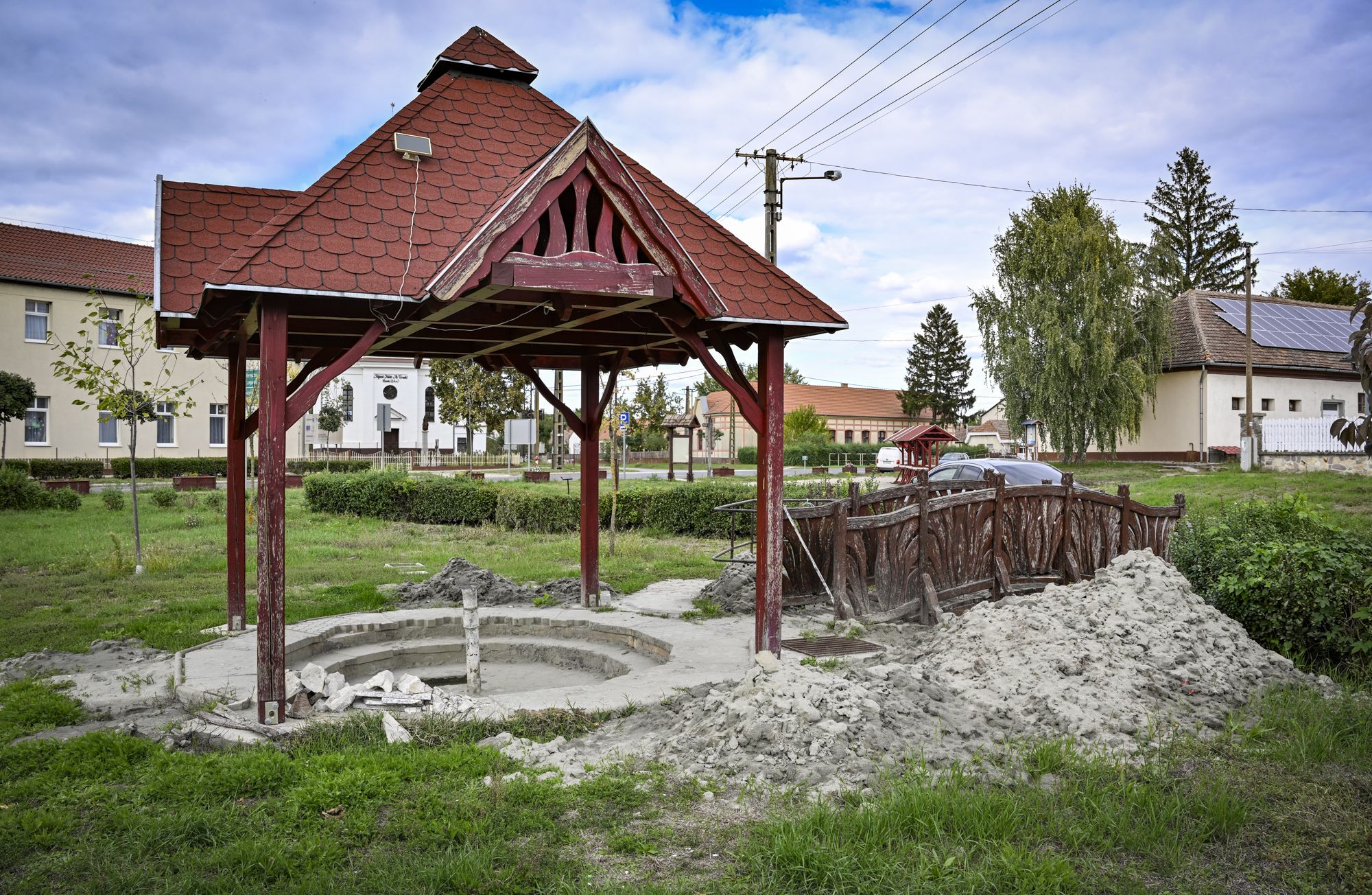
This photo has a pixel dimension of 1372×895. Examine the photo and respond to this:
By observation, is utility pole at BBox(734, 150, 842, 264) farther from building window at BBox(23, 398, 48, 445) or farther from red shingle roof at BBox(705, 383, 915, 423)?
red shingle roof at BBox(705, 383, 915, 423)

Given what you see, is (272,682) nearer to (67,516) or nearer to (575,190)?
(575,190)

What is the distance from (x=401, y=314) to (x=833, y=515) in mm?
5230

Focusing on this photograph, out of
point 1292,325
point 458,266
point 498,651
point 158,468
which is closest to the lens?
point 458,266

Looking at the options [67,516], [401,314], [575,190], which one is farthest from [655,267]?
[67,516]

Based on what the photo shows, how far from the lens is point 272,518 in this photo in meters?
6.04

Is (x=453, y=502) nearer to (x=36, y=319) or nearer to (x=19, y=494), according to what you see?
(x=19, y=494)

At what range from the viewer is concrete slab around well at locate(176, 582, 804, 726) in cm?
682

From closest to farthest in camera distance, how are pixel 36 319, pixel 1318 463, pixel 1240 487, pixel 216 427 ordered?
pixel 1240 487
pixel 1318 463
pixel 36 319
pixel 216 427

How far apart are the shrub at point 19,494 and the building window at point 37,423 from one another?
17738 mm

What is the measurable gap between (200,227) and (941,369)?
7312 centimetres

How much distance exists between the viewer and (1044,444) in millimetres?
36219

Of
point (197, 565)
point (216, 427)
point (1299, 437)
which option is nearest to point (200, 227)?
point (197, 565)

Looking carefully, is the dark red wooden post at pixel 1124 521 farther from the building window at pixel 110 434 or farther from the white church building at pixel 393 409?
the white church building at pixel 393 409

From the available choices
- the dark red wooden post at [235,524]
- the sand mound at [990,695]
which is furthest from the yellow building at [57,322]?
the sand mound at [990,695]
